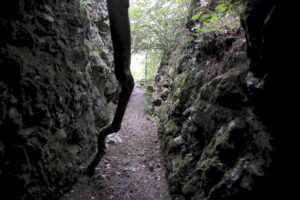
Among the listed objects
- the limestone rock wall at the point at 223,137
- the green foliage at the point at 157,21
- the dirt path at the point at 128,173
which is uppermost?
the green foliage at the point at 157,21

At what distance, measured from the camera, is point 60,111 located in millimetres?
4129

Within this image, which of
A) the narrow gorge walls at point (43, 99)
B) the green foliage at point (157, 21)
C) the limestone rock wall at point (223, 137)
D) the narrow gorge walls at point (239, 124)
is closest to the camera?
the narrow gorge walls at point (239, 124)

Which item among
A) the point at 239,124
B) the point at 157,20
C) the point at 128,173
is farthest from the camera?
the point at 157,20

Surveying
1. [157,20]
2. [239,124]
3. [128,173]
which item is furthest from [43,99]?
[157,20]

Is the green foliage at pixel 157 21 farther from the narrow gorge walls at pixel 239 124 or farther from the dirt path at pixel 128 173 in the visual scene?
the dirt path at pixel 128 173

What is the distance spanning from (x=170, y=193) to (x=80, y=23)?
5.05 m

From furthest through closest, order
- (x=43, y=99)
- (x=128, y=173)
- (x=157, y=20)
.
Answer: (x=157, y=20), (x=128, y=173), (x=43, y=99)

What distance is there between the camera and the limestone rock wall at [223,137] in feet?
7.88

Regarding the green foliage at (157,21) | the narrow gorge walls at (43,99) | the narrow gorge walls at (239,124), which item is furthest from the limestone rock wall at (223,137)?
the green foliage at (157,21)

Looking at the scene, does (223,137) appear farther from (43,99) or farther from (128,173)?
(128,173)

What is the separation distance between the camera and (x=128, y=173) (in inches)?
220

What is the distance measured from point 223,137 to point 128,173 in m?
3.49

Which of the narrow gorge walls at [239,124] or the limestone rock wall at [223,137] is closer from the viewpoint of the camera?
the narrow gorge walls at [239,124]

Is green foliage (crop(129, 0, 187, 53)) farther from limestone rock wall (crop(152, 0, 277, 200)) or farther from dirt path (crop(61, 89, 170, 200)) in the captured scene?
dirt path (crop(61, 89, 170, 200))
